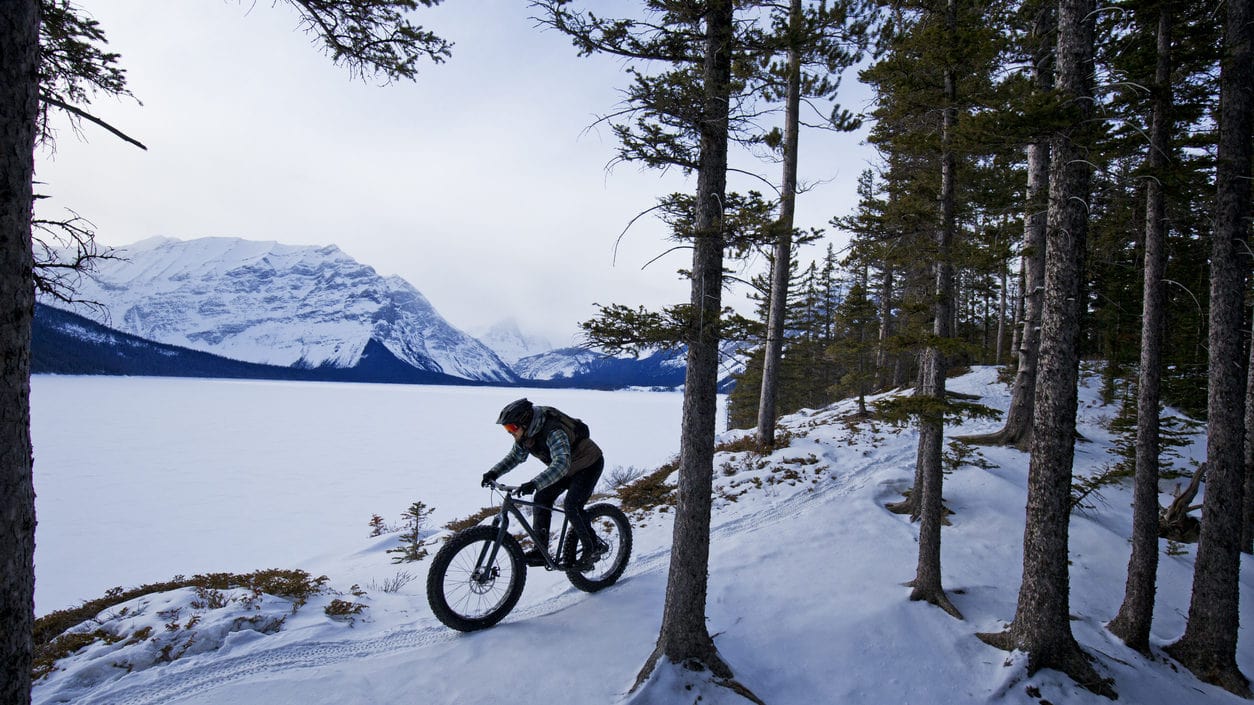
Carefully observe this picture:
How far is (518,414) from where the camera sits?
6027 millimetres

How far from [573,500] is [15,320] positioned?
4969 millimetres

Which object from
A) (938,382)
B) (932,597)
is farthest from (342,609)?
(938,382)

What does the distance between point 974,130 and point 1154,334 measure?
4414mm

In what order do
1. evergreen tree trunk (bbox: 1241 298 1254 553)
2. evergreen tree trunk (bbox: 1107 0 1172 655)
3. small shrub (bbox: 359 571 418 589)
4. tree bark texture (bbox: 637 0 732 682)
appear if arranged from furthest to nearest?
evergreen tree trunk (bbox: 1241 298 1254 553), small shrub (bbox: 359 571 418 589), evergreen tree trunk (bbox: 1107 0 1172 655), tree bark texture (bbox: 637 0 732 682)

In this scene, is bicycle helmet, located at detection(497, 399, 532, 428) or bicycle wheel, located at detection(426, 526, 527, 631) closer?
bicycle wheel, located at detection(426, 526, 527, 631)

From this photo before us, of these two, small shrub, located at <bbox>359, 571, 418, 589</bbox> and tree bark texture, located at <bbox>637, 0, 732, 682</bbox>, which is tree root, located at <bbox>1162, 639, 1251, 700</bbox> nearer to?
tree bark texture, located at <bbox>637, 0, 732, 682</bbox>

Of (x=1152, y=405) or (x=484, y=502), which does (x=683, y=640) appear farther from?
(x=484, y=502)

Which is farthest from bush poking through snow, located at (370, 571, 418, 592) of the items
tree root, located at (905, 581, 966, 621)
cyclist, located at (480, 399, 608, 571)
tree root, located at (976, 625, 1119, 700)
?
tree root, located at (976, 625, 1119, 700)

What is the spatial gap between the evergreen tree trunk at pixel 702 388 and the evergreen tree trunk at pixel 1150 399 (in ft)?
20.0

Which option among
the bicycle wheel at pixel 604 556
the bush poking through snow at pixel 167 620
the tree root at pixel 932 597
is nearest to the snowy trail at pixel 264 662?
the bicycle wheel at pixel 604 556

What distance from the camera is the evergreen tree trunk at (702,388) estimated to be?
474cm

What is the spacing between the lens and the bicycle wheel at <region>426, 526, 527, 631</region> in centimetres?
552

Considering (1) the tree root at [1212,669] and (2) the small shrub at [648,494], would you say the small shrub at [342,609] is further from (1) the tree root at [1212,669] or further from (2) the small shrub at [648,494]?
(1) the tree root at [1212,669]

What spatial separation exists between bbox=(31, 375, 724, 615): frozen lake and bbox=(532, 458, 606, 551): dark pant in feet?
27.6
